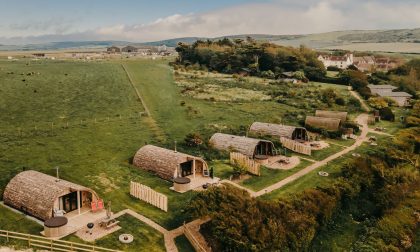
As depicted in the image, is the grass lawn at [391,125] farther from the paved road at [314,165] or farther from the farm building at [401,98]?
the farm building at [401,98]

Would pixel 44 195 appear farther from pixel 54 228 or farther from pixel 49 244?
pixel 49 244

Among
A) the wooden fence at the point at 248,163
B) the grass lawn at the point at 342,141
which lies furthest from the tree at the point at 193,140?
the grass lawn at the point at 342,141

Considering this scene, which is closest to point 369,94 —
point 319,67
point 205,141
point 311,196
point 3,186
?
point 319,67

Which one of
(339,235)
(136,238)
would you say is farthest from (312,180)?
(136,238)

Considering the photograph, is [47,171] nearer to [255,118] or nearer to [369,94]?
[255,118]

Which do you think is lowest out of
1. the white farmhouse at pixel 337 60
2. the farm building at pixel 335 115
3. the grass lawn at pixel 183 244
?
the grass lawn at pixel 183 244

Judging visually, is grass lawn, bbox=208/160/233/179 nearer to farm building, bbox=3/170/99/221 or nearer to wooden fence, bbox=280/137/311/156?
wooden fence, bbox=280/137/311/156
